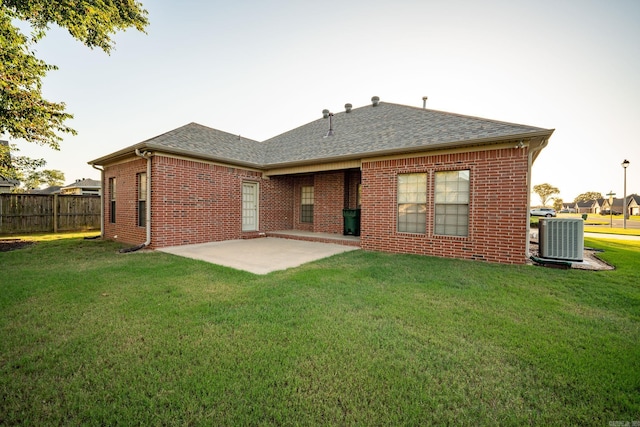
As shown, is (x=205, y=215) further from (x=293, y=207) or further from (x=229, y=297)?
(x=229, y=297)

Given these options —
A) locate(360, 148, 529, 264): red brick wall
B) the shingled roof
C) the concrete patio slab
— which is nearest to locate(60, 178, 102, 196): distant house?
the shingled roof

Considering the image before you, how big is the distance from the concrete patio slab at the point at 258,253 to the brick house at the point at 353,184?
0.94 metres

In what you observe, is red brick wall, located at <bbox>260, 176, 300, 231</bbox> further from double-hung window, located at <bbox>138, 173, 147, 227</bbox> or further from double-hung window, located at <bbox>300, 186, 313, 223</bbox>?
double-hung window, located at <bbox>138, 173, 147, 227</bbox>

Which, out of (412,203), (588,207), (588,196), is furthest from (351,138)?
(588,196)

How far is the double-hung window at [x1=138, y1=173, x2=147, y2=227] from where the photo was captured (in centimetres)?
883

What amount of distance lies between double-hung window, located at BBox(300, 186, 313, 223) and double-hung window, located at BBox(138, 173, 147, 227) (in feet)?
20.5

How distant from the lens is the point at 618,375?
2148 mm

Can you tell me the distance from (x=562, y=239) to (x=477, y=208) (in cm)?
192

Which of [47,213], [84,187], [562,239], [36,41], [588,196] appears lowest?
[562,239]

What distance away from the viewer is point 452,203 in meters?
6.95

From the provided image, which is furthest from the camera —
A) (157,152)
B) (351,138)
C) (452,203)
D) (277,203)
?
(277,203)

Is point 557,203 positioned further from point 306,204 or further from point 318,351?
point 318,351

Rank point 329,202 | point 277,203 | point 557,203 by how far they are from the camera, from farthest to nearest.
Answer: point 557,203 < point 277,203 < point 329,202

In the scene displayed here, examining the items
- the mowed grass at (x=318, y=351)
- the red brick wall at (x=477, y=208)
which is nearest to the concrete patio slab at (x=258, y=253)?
the mowed grass at (x=318, y=351)
